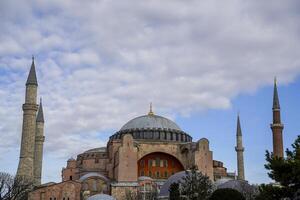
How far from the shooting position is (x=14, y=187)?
31.0 meters

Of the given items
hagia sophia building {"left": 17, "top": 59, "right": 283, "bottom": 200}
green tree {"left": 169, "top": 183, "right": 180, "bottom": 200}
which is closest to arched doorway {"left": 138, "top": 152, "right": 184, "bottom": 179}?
hagia sophia building {"left": 17, "top": 59, "right": 283, "bottom": 200}

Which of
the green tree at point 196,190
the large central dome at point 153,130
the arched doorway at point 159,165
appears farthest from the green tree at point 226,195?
the large central dome at point 153,130

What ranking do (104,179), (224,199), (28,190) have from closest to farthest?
(224,199), (28,190), (104,179)

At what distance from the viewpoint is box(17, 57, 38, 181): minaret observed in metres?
34.2

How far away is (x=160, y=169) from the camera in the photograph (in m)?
38.7

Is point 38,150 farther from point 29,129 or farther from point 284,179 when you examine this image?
point 284,179

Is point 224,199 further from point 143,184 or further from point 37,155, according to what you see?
point 37,155

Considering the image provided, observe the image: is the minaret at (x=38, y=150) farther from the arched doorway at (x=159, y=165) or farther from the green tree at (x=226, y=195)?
the green tree at (x=226, y=195)

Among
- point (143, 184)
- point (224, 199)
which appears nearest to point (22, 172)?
point (143, 184)

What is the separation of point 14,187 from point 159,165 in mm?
11845

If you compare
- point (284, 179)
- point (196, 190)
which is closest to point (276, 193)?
point (284, 179)

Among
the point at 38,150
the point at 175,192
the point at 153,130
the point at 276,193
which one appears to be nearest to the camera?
the point at 276,193

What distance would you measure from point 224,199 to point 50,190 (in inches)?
709

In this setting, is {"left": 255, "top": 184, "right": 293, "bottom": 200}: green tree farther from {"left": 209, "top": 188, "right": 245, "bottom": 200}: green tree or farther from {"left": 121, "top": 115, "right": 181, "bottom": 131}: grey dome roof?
{"left": 121, "top": 115, "right": 181, "bottom": 131}: grey dome roof
